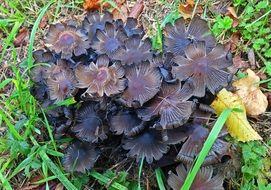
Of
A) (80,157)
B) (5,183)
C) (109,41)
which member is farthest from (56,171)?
(109,41)

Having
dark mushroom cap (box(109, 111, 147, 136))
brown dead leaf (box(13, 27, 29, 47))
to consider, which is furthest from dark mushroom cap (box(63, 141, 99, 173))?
brown dead leaf (box(13, 27, 29, 47))

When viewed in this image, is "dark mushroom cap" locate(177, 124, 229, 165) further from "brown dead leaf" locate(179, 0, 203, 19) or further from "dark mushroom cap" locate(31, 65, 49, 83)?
"brown dead leaf" locate(179, 0, 203, 19)

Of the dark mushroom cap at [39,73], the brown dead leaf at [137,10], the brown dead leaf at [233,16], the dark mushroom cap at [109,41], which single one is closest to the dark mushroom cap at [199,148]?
the dark mushroom cap at [109,41]

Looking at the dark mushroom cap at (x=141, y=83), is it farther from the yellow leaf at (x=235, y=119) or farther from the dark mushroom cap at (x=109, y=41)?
the yellow leaf at (x=235, y=119)

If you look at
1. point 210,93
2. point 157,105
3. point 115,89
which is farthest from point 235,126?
point 115,89

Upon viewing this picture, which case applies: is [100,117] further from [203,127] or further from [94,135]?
[203,127]
